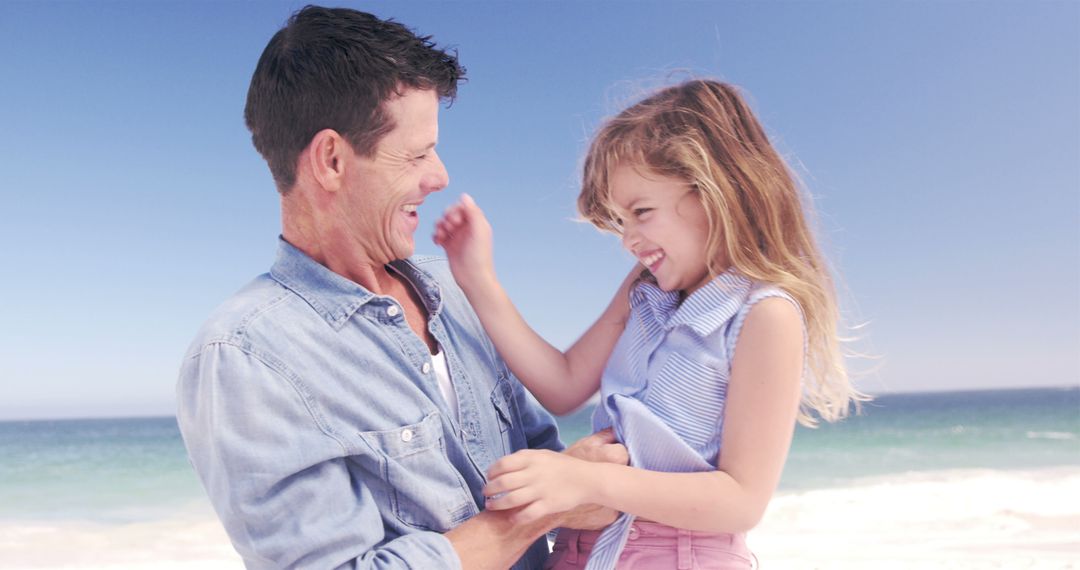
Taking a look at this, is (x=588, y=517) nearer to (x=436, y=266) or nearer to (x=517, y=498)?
(x=517, y=498)

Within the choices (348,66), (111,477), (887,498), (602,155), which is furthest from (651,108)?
(111,477)

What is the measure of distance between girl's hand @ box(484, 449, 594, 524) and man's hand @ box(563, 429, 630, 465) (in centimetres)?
10

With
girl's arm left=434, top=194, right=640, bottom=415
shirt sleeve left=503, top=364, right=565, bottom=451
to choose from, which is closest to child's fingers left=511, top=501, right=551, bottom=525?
girl's arm left=434, top=194, right=640, bottom=415

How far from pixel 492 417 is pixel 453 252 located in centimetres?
42

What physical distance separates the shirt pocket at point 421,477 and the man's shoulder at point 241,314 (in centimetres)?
31

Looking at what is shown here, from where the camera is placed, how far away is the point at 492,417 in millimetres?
2170

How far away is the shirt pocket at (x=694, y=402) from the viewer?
6.19ft

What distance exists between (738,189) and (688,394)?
1.48 feet

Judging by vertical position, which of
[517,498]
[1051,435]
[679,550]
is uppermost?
[517,498]

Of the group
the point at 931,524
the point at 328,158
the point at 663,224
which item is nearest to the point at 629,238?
the point at 663,224

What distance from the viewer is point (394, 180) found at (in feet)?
6.79

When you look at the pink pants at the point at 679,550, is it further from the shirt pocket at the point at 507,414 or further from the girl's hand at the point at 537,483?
the shirt pocket at the point at 507,414

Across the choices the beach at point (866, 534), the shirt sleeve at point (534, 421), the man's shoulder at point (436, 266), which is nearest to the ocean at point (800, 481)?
the beach at point (866, 534)

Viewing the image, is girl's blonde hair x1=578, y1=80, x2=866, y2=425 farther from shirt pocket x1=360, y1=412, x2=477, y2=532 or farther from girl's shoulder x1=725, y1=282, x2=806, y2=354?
shirt pocket x1=360, y1=412, x2=477, y2=532
